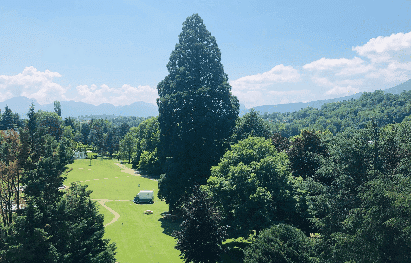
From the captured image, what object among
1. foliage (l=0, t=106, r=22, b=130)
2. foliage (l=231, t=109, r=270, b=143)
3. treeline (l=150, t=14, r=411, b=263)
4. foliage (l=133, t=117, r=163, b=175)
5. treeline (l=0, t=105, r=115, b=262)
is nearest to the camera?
treeline (l=150, t=14, r=411, b=263)

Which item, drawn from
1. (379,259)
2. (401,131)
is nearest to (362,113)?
(401,131)

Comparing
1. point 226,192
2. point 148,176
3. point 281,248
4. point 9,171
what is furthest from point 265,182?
point 148,176

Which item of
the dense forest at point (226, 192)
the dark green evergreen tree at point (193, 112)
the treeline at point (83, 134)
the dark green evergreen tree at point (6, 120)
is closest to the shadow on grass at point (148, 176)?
the dark green evergreen tree at point (193, 112)

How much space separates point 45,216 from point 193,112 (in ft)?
67.7

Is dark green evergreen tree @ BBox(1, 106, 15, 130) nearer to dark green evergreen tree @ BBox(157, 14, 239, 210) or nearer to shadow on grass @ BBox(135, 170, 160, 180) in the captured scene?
shadow on grass @ BBox(135, 170, 160, 180)

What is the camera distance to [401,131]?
2373 cm

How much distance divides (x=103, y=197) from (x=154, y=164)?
23.6 meters

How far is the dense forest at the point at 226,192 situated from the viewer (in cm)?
1819

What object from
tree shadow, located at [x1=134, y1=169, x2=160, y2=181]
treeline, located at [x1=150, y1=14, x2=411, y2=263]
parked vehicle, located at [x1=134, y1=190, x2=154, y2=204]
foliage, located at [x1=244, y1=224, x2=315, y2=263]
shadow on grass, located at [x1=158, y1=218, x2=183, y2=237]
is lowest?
tree shadow, located at [x1=134, y1=169, x2=160, y2=181]

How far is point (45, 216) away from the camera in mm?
20391

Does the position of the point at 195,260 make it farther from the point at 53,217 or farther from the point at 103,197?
the point at 103,197

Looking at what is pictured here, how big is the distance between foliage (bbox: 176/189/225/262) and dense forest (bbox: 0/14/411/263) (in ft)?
0.26

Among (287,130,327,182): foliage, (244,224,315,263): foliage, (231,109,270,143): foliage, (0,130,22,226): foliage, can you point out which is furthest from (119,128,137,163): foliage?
(244,224,315,263): foliage

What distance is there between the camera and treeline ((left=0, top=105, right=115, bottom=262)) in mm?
18656
